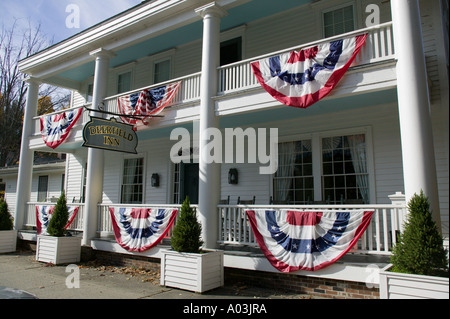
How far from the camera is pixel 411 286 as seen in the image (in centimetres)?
426

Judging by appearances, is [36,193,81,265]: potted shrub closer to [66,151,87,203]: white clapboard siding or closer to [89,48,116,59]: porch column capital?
[89,48,116,59]: porch column capital

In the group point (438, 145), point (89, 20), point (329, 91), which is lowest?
point (438, 145)

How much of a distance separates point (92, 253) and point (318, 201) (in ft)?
21.2

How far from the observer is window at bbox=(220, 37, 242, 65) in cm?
1002

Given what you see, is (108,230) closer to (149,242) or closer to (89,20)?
(149,242)

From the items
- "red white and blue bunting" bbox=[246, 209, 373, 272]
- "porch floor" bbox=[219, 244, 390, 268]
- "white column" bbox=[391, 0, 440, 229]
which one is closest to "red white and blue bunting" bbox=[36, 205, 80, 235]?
"porch floor" bbox=[219, 244, 390, 268]

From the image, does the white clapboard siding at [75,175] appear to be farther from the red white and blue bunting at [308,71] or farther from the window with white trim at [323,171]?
the red white and blue bunting at [308,71]

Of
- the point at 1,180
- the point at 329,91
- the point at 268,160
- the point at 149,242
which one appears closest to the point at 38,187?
the point at 1,180

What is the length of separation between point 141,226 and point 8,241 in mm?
6340

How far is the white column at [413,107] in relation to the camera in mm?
5109

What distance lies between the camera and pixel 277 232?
636 cm

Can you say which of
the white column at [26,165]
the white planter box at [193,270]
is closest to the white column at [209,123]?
the white planter box at [193,270]

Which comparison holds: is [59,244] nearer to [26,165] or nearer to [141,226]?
[141,226]

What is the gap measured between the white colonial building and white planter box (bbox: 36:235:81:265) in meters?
0.64
